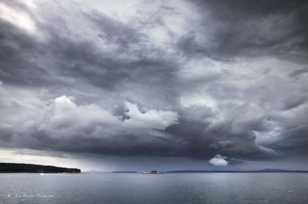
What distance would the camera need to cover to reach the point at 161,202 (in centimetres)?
12200

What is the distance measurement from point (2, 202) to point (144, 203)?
62867 millimetres

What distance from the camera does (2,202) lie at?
12362 centimetres

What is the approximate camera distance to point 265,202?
121625 millimetres

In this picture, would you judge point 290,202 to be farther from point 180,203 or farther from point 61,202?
point 61,202

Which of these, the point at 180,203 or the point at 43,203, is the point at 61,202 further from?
the point at 180,203

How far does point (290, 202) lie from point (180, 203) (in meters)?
47.7

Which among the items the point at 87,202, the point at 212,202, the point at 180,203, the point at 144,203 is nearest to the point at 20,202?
the point at 87,202

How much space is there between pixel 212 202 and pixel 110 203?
43.4m

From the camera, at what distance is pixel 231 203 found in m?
117

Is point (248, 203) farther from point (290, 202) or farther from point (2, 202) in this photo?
point (2, 202)

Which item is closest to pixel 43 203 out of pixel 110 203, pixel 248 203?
pixel 110 203

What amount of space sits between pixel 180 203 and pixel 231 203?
2115 centimetres

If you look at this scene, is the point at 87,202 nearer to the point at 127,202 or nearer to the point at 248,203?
the point at 127,202

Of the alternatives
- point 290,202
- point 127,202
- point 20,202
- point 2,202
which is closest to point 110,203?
point 127,202
